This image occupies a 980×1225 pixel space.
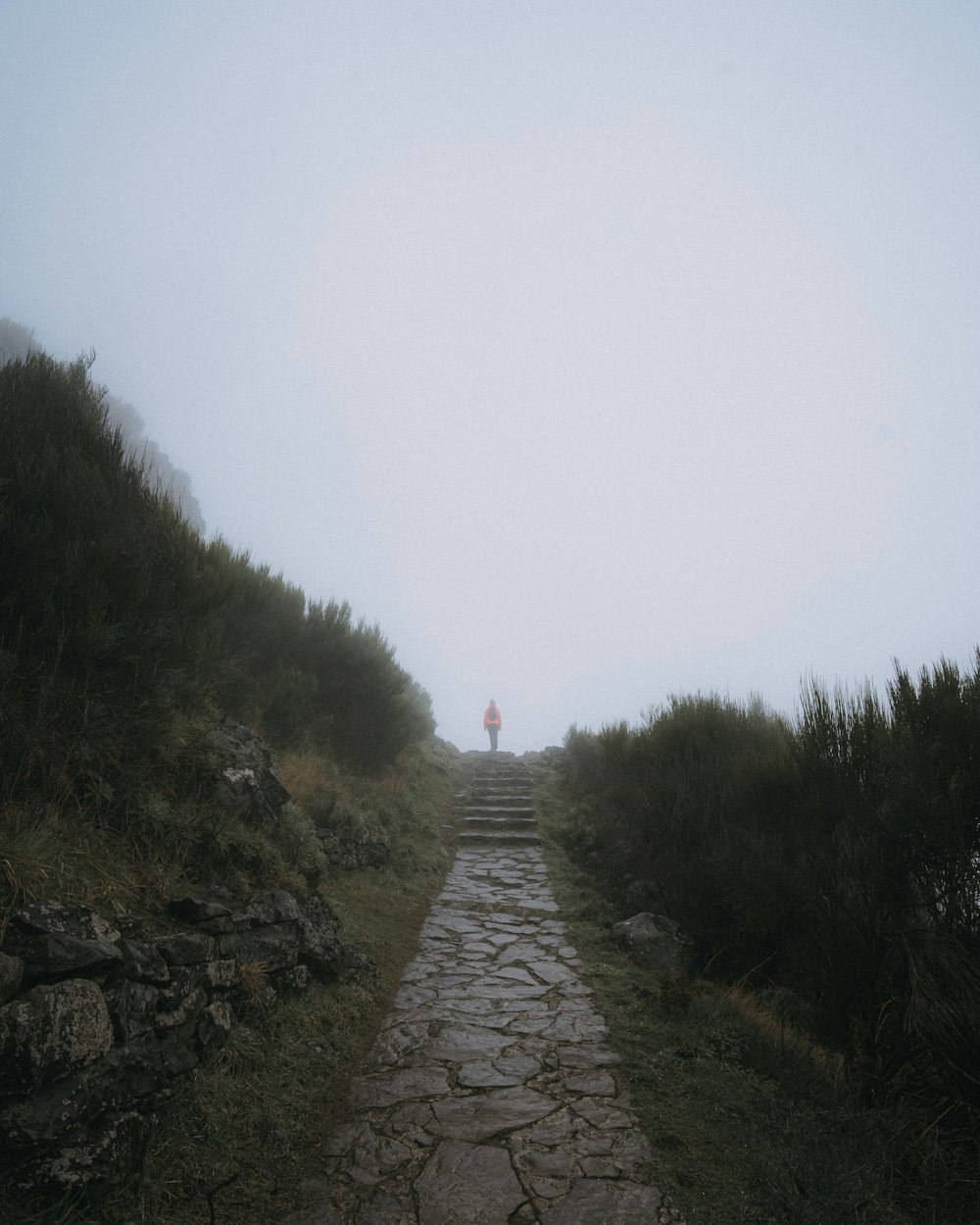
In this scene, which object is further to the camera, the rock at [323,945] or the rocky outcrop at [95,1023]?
the rock at [323,945]

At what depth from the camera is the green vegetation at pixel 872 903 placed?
9.75ft

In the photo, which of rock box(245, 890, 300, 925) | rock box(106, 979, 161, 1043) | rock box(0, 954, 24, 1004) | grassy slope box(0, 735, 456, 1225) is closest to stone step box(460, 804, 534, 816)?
grassy slope box(0, 735, 456, 1225)

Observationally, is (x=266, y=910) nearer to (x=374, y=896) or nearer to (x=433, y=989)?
(x=433, y=989)

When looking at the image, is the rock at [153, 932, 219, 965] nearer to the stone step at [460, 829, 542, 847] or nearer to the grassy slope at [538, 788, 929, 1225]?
the grassy slope at [538, 788, 929, 1225]

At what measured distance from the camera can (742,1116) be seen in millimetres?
3340

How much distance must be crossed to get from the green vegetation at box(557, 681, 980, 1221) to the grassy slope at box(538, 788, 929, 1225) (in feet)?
0.24

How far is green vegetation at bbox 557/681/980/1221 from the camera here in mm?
2971

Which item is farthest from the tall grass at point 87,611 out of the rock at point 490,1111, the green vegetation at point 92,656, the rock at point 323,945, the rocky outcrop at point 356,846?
the rock at point 490,1111

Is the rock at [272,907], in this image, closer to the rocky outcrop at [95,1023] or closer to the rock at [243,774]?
the rocky outcrop at [95,1023]

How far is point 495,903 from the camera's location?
7512 mm

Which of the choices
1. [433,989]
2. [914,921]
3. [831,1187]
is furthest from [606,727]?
[831,1187]

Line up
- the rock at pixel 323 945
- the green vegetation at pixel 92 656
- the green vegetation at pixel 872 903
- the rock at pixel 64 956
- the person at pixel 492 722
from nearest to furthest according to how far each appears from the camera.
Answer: the rock at pixel 64 956, the green vegetation at pixel 872 903, the green vegetation at pixel 92 656, the rock at pixel 323 945, the person at pixel 492 722

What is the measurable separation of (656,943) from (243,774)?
3.79 meters

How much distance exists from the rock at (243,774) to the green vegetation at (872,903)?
11.1ft
